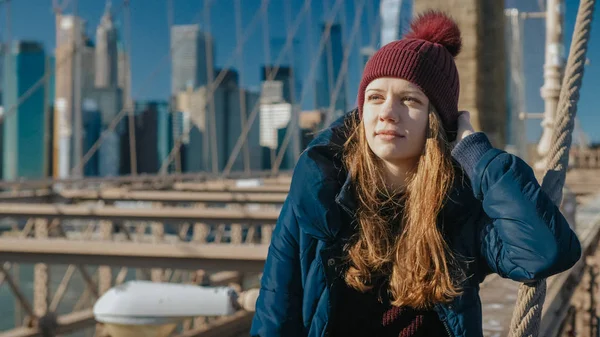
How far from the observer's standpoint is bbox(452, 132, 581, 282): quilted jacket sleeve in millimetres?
1028

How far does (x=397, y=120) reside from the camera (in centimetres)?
114

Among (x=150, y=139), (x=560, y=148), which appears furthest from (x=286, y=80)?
(x=560, y=148)

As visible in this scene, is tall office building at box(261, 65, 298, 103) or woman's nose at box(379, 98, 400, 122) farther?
tall office building at box(261, 65, 298, 103)

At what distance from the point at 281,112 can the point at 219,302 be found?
25310 millimetres

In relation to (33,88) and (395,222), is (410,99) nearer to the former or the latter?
(395,222)

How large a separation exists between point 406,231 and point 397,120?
0.20 m

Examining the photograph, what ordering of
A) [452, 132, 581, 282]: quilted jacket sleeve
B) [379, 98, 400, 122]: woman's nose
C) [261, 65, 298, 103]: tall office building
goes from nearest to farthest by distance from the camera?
[452, 132, 581, 282]: quilted jacket sleeve, [379, 98, 400, 122]: woman's nose, [261, 65, 298, 103]: tall office building

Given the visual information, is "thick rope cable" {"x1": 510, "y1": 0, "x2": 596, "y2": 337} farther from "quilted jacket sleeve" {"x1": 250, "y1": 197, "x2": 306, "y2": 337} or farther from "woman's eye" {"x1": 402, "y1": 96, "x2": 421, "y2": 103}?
"quilted jacket sleeve" {"x1": 250, "y1": 197, "x2": 306, "y2": 337}

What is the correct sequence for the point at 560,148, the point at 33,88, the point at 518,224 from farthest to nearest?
the point at 33,88
the point at 560,148
the point at 518,224

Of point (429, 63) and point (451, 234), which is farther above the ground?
point (429, 63)

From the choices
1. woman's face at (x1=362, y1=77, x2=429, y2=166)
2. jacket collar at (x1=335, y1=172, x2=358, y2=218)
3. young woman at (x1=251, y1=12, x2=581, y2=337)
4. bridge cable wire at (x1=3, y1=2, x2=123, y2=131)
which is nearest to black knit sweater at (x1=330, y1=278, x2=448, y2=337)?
young woman at (x1=251, y1=12, x2=581, y2=337)

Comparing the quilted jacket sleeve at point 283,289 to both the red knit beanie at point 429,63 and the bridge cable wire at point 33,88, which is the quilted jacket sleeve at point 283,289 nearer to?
the red knit beanie at point 429,63

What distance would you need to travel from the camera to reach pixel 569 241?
3.41ft

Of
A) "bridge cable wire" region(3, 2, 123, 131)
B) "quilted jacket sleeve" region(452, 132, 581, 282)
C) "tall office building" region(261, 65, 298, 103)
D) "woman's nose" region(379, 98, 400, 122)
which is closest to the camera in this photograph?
"quilted jacket sleeve" region(452, 132, 581, 282)
